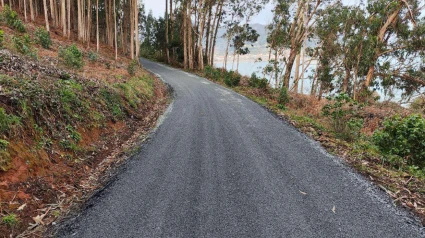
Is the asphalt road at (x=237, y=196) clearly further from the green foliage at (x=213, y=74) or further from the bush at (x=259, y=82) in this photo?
the green foliage at (x=213, y=74)

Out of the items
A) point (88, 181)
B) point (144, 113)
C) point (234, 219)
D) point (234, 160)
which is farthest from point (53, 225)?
point (144, 113)

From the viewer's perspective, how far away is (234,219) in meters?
3.43

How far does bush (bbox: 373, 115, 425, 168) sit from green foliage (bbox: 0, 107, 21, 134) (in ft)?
24.6

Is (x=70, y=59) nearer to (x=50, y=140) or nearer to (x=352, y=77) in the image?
(x=50, y=140)

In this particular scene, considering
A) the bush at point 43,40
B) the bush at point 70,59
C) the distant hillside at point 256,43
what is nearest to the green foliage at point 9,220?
the bush at point 70,59

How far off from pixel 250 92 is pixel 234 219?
494 inches

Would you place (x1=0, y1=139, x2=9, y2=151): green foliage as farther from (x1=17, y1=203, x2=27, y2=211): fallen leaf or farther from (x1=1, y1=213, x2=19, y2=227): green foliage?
(x1=1, y1=213, x2=19, y2=227): green foliage

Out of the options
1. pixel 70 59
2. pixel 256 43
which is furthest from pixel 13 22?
pixel 256 43

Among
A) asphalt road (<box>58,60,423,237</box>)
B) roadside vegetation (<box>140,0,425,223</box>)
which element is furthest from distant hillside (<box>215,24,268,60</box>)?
asphalt road (<box>58,60,423,237</box>)

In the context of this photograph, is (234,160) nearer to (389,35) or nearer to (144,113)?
(144,113)

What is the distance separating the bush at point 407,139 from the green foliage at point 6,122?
748cm

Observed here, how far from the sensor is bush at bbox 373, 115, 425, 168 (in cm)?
532

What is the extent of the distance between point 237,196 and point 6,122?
12.9 feet

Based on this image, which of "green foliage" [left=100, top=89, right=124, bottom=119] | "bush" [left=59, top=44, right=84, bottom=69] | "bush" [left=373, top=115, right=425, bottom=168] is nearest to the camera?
"bush" [left=373, top=115, right=425, bottom=168]
